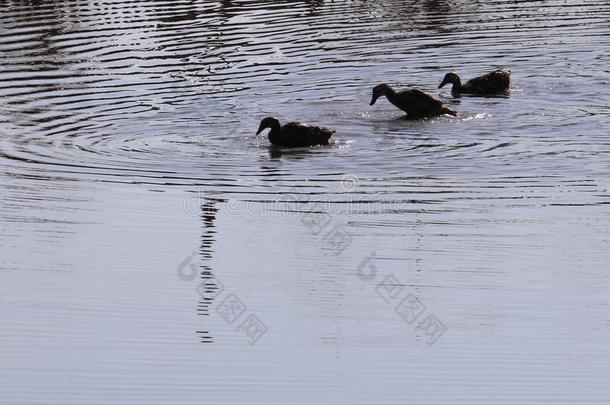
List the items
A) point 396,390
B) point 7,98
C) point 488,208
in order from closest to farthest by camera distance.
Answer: point 396,390 < point 488,208 < point 7,98

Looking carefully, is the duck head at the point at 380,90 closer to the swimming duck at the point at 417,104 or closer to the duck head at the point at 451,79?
the swimming duck at the point at 417,104

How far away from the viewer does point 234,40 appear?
75.5ft

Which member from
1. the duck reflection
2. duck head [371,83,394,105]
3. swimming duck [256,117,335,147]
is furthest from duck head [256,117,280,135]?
the duck reflection

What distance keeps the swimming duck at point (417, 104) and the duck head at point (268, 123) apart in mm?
2088

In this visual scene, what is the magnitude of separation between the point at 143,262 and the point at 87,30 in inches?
514

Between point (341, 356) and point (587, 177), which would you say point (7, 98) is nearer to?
point (587, 177)

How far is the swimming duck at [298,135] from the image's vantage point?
16.0 meters

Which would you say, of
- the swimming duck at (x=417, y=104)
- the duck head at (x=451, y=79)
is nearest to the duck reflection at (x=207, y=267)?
the swimming duck at (x=417, y=104)

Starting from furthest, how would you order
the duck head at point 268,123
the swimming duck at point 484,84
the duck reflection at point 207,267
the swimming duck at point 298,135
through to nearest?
1. the swimming duck at point 484,84
2. the duck head at point 268,123
3. the swimming duck at point 298,135
4. the duck reflection at point 207,267

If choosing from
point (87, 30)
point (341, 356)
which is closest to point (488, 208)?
point (341, 356)

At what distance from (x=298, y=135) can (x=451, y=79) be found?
3.84 meters

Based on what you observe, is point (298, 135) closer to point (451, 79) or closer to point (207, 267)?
point (451, 79)

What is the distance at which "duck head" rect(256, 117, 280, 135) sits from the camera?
1639 cm

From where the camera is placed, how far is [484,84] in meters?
19.1
